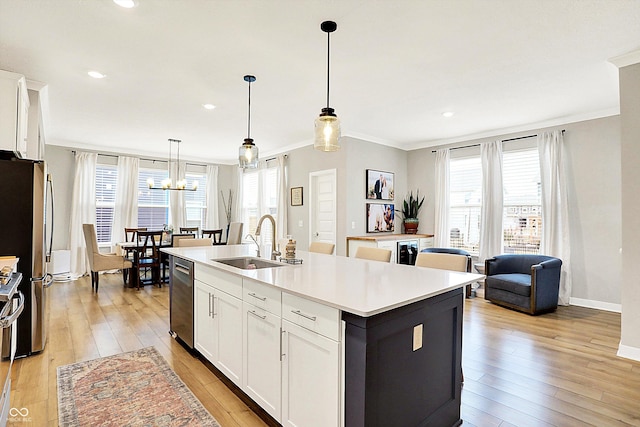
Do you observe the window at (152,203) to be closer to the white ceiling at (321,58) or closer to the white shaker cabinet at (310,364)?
the white ceiling at (321,58)

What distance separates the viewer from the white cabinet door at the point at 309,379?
1526 millimetres

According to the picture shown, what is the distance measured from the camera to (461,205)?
5977 mm

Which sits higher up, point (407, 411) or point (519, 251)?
point (519, 251)

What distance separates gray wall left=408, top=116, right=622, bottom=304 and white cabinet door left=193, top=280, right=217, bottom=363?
5.00 m

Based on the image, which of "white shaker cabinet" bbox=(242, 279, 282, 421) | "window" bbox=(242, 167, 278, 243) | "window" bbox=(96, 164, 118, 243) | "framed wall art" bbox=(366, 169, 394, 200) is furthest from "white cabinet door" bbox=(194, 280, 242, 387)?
"window" bbox=(96, 164, 118, 243)

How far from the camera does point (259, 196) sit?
777 cm

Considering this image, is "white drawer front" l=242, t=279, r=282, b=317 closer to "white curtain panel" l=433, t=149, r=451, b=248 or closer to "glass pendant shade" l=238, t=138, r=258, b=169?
"glass pendant shade" l=238, t=138, r=258, b=169

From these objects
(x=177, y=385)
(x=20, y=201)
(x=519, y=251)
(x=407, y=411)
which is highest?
(x=20, y=201)

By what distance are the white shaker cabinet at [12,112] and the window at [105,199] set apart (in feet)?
14.1

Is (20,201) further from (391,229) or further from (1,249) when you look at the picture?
(391,229)

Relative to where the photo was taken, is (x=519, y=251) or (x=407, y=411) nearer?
(x=407, y=411)

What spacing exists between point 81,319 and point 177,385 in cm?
235

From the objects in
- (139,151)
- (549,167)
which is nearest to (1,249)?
(139,151)

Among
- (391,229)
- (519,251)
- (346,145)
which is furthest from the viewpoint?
(391,229)
